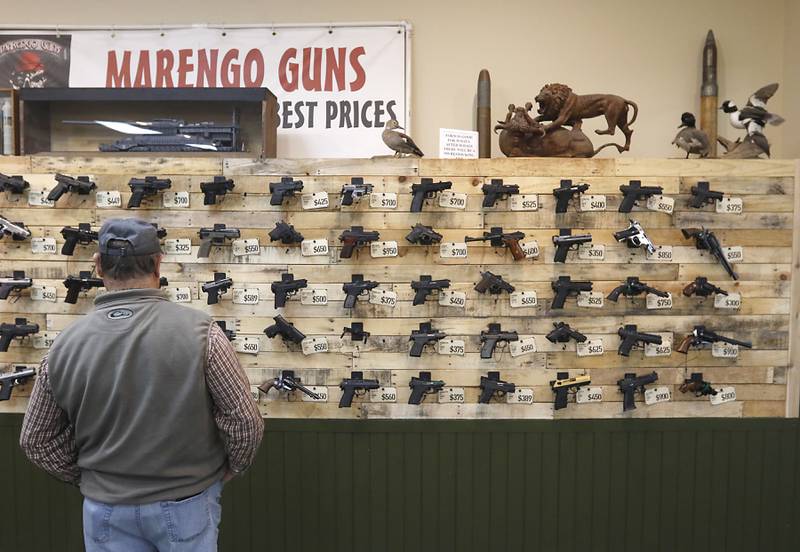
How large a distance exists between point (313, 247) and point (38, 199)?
1.41 metres

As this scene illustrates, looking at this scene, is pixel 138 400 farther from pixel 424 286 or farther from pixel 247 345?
pixel 424 286

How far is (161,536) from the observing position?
1623mm

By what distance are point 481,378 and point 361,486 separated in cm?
81

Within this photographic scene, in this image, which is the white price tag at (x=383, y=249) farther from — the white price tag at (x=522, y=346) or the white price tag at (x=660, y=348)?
the white price tag at (x=660, y=348)

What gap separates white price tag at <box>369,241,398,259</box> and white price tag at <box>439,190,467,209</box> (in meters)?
0.32

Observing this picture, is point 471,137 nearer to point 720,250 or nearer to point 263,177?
point 263,177

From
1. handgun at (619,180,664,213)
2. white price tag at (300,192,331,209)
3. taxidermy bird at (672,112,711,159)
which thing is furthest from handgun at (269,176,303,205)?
taxidermy bird at (672,112,711,159)

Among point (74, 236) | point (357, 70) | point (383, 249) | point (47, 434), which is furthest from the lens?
point (357, 70)

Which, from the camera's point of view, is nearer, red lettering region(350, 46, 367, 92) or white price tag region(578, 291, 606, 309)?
white price tag region(578, 291, 606, 309)

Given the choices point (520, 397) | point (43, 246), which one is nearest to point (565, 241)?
point (520, 397)

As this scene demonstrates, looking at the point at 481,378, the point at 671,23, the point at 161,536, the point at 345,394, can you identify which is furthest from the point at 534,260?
the point at 161,536

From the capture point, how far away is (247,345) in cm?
288

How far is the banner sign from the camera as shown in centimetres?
337

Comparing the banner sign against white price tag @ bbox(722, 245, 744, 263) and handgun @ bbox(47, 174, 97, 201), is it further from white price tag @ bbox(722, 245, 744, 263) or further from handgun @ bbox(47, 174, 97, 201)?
white price tag @ bbox(722, 245, 744, 263)
